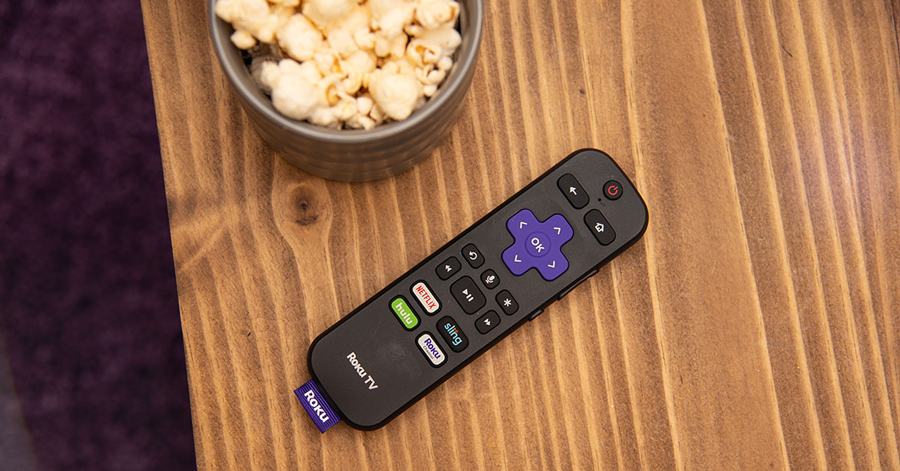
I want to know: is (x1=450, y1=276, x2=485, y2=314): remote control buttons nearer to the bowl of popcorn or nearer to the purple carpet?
the bowl of popcorn

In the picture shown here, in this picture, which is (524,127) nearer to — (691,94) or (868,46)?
(691,94)

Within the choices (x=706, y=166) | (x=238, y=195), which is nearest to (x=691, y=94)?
(x=706, y=166)

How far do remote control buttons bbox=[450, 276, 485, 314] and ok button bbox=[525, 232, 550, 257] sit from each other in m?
0.04

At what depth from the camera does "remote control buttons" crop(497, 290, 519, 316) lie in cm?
35

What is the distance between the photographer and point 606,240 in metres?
0.35

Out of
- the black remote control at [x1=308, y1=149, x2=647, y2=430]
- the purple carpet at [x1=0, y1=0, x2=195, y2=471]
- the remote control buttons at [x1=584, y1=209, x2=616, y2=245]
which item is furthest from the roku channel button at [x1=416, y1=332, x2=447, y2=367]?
the purple carpet at [x1=0, y1=0, x2=195, y2=471]

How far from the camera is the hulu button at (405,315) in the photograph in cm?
35

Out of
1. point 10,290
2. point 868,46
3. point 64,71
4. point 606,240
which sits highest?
point 868,46

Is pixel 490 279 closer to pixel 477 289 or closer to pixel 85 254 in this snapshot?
pixel 477 289

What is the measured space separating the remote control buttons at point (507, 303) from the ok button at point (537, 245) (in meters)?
0.03

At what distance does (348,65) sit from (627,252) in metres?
0.20

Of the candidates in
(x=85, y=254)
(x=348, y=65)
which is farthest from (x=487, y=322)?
(x=85, y=254)

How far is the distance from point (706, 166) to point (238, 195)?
281 mm

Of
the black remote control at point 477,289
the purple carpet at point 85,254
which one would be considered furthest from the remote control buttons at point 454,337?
the purple carpet at point 85,254
